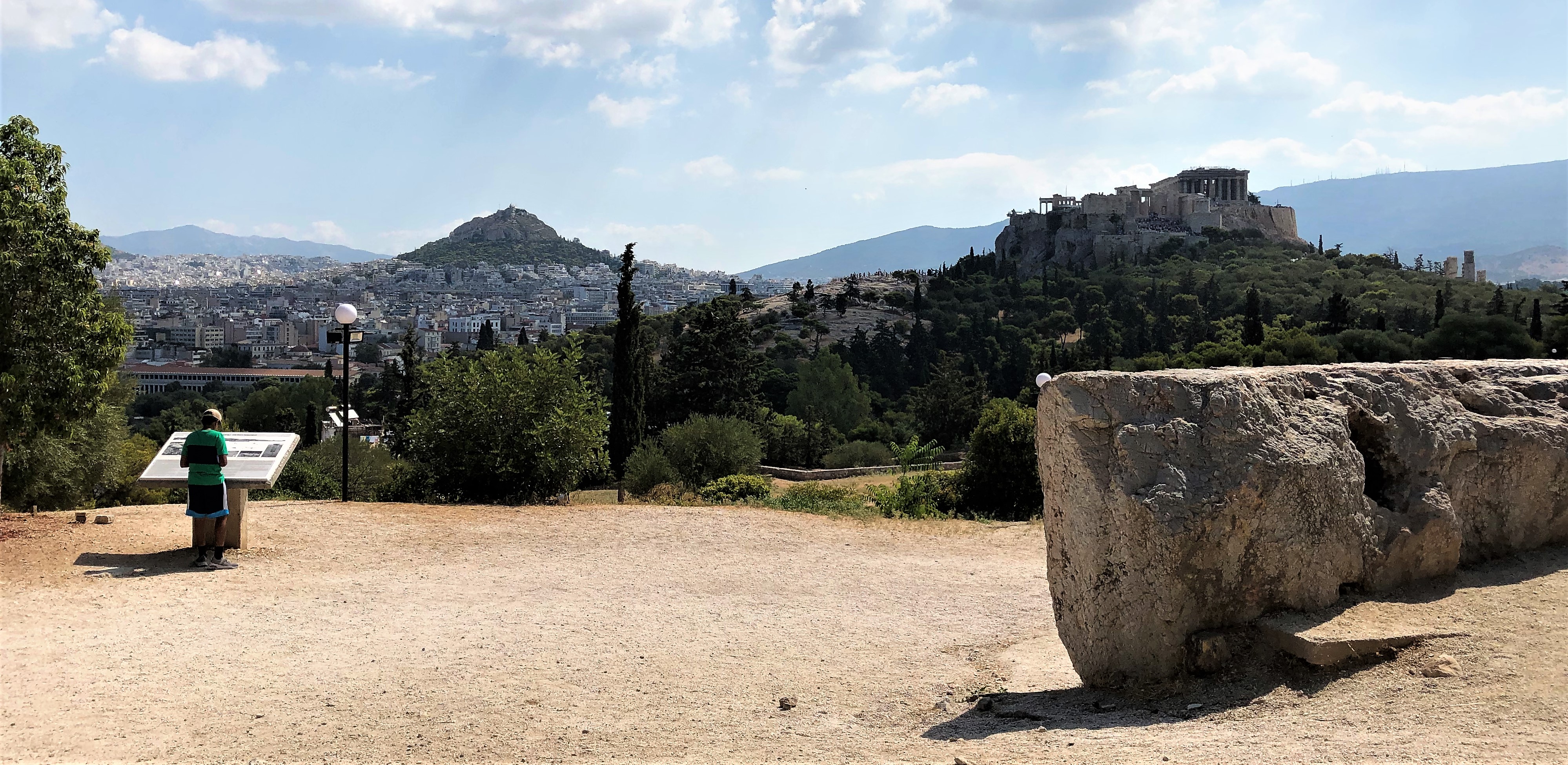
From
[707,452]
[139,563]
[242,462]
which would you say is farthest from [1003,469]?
[139,563]

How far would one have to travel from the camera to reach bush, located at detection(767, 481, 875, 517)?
17.0 metres

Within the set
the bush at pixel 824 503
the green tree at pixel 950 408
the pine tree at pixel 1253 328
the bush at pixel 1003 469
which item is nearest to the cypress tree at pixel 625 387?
the bush at pixel 824 503

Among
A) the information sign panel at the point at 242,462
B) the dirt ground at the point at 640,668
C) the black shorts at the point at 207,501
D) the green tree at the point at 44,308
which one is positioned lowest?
the dirt ground at the point at 640,668

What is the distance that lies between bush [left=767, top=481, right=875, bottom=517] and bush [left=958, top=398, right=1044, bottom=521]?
2.31m

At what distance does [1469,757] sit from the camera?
4453 millimetres

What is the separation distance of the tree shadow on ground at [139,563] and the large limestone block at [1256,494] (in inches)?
332

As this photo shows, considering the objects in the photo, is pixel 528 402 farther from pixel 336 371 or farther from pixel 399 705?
pixel 336 371

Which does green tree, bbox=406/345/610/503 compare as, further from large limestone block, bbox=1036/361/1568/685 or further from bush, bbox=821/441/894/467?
bush, bbox=821/441/894/467

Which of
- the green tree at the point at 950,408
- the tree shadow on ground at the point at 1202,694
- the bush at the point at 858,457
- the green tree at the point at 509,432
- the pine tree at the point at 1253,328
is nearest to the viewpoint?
the tree shadow on ground at the point at 1202,694

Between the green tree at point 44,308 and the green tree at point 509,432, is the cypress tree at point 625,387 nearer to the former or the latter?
the green tree at point 509,432

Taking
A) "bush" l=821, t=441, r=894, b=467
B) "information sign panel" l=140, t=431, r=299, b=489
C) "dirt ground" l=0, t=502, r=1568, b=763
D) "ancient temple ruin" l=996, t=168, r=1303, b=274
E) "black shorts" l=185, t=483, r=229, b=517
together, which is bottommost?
"bush" l=821, t=441, r=894, b=467

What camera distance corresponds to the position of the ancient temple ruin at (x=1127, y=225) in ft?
415

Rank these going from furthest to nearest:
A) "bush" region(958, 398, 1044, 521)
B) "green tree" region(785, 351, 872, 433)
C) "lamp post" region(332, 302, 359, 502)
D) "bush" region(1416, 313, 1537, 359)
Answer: "green tree" region(785, 351, 872, 433) < "bush" region(1416, 313, 1537, 359) < "bush" region(958, 398, 1044, 521) < "lamp post" region(332, 302, 359, 502)

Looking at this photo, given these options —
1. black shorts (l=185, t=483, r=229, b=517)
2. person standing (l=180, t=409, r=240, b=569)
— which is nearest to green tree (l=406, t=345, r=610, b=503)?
person standing (l=180, t=409, r=240, b=569)
